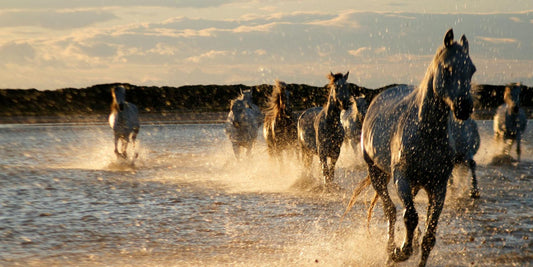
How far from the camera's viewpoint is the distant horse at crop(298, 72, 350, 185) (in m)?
10.4

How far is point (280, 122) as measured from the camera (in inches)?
516

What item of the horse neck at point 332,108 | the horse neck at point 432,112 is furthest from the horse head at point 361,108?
the horse neck at point 432,112

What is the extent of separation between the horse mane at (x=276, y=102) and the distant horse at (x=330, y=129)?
1.07 meters

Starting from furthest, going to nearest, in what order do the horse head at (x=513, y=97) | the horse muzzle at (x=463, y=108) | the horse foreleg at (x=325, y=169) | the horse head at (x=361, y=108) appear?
the horse head at (x=513, y=97)
the horse head at (x=361, y=108)
the horse foreleg at (x=325, y=169)
the horse muzzle at (x=463, y=108)

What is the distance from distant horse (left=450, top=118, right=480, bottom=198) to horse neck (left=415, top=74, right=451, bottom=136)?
4174mm

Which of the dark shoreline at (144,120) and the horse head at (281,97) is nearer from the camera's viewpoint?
the horse head at (281,97)

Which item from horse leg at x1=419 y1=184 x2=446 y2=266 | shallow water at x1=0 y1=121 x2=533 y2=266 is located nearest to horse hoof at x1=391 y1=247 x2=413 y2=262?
horse leg at x1=419 y1=184 x2=446 y2=266

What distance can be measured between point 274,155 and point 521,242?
738cm

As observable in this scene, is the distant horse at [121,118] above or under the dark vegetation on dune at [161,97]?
above

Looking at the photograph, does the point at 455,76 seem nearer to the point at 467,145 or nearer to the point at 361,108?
the point at 467,145

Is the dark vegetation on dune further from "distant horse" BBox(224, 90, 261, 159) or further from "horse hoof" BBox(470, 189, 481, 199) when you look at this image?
"horse hoof" BBox(470, 189, 481, 199)

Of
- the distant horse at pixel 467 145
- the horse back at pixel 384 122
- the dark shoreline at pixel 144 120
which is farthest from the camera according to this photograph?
the dark shoreline at pixel 144 120

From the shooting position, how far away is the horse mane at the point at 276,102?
12.6 metres

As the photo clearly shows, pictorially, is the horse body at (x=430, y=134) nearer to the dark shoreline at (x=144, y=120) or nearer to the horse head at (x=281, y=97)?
the horse head at (x=281, y=97)
